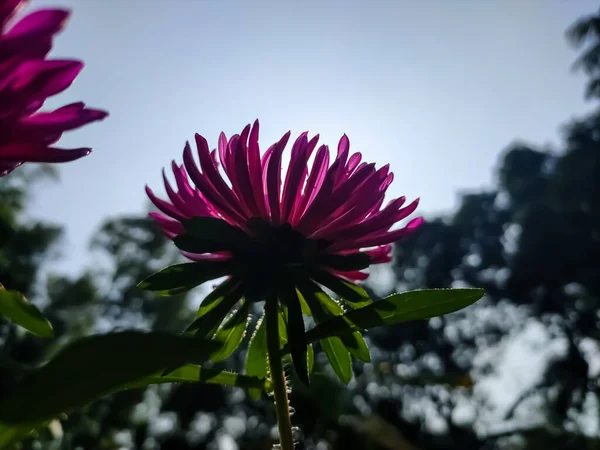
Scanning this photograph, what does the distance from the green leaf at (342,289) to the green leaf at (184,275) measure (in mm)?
90

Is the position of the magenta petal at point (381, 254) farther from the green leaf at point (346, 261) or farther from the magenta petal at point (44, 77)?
the magenta petal at point (44, 77)

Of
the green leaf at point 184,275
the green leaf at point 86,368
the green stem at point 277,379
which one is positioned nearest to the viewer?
the green leaf at point 86,368

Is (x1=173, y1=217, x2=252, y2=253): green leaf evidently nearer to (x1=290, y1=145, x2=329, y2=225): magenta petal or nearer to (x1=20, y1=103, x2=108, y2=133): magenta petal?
(x1=290, y1=145, x2=329, y2=225): magenta petal

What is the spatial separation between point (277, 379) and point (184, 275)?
14 cm

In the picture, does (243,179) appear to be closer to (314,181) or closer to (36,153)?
(314,181)

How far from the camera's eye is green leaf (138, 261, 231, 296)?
0.51 metres

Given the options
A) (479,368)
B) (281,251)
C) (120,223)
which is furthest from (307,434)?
(479,368)

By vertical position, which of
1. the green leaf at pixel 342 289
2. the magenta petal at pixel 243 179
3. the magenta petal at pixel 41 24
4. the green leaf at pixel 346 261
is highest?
the magenta petal at pixel 243 179

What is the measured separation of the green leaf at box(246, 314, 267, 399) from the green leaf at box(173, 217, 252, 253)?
0.28 feet

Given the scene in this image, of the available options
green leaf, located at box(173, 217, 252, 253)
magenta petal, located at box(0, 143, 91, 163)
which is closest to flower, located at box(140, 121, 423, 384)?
green leaf, located at box(173, 217, 252, 253)

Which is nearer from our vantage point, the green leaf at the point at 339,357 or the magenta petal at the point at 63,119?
the magenta petal at the point at 63,119

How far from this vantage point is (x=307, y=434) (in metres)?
5.67

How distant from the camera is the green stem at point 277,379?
407mm

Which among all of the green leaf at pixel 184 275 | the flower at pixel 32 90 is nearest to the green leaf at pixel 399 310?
the green leaf at pixel 184 275
